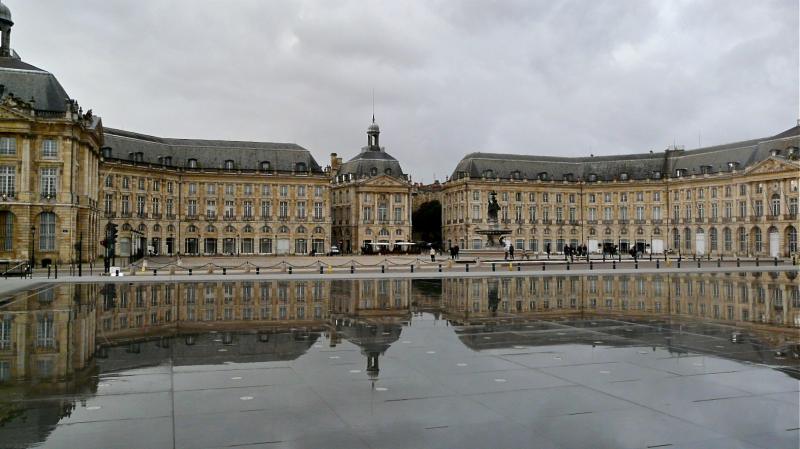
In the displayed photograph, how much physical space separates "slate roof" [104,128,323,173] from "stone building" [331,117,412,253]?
8.89m

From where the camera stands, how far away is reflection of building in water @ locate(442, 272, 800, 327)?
20781 mm

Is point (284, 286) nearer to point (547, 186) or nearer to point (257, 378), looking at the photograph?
point (257, 378)

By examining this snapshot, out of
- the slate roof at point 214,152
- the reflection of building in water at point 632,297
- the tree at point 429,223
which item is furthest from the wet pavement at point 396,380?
the tree at point 429,223

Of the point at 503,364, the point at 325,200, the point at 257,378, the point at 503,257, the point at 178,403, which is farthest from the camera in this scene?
the point at 325,200

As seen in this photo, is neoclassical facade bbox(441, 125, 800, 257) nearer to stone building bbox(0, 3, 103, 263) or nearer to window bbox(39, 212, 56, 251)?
stone building bbox(0, 3, 103, 263)

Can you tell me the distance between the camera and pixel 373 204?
333 ft

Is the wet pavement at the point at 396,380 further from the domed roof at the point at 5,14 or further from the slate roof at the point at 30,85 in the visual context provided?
the domed roof at the point at 5,14

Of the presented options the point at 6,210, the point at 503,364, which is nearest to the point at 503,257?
the point at 6,210

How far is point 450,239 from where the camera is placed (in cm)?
10894

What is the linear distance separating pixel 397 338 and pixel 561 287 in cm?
1743

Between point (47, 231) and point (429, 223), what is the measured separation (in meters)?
80.9

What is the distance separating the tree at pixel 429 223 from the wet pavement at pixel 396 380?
104915mm

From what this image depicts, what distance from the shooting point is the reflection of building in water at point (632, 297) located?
68.2 ft

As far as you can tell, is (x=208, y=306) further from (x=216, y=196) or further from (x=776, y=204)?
(x=776, y=204)
